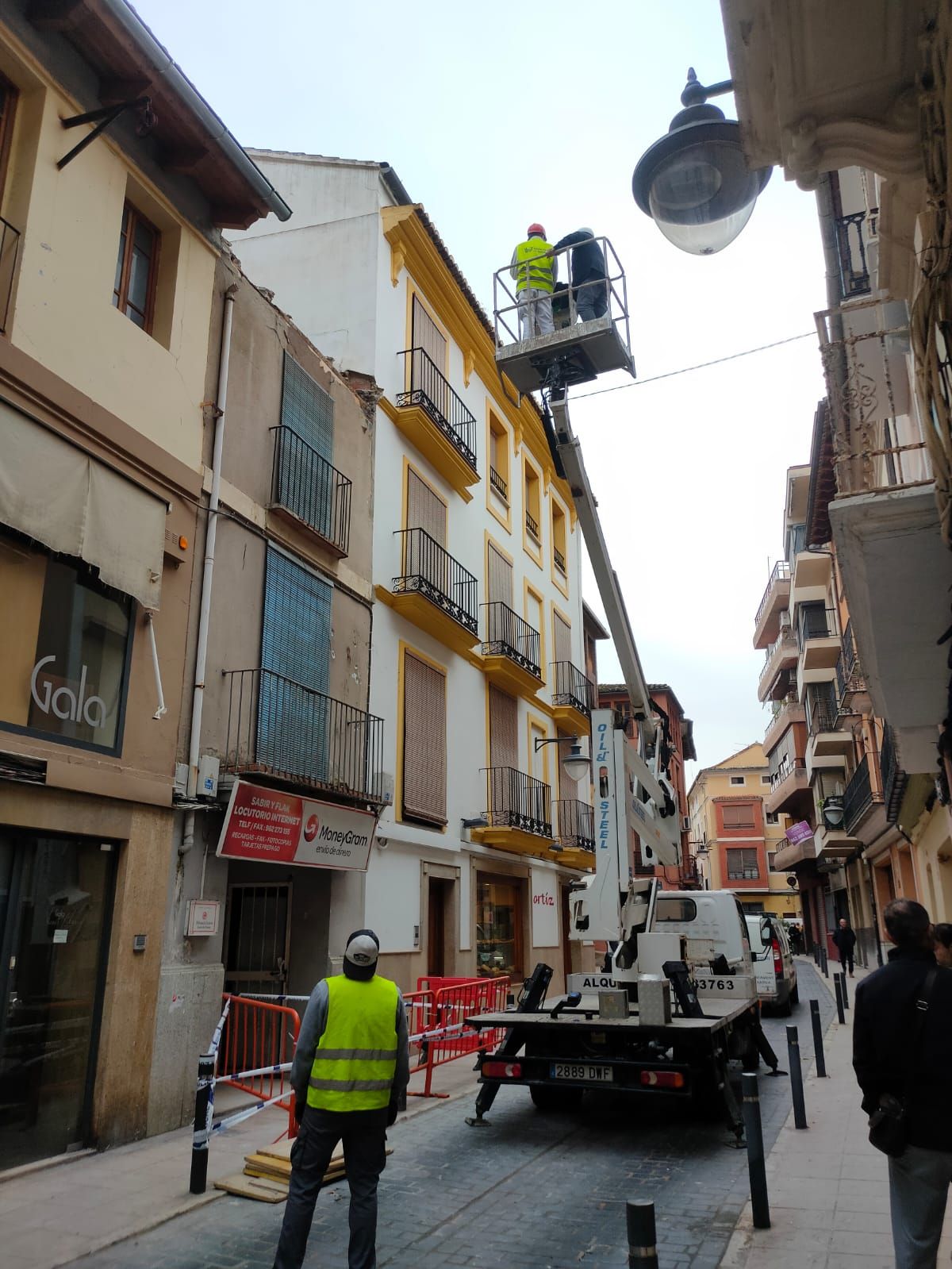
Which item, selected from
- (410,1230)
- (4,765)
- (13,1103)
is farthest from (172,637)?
(410,1230)

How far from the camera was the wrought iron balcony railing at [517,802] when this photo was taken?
18.3 metres

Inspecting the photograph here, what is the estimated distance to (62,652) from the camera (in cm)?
830

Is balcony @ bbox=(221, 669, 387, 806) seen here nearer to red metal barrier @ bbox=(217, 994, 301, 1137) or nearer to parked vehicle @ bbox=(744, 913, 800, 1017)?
red metal barrier @ bbox=(217, 994, 301, 1137)

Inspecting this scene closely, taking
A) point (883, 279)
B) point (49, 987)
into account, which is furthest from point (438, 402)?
point (49, 987)

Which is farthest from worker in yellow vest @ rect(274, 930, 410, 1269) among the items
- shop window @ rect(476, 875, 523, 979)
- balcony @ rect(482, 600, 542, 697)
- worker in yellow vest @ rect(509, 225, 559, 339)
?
balcony @ rect(482, 600, 542, 697)

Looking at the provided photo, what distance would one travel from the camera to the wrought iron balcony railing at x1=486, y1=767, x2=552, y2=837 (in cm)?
1827

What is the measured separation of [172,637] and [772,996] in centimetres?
1234

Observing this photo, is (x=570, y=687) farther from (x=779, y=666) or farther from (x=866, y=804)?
(x=779, y=666)

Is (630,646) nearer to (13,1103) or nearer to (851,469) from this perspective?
(851,469)

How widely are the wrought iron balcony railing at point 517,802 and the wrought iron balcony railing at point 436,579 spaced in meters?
3.05

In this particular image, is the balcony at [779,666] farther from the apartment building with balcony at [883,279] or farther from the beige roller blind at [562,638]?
the apartment building with balcony at [883,279]

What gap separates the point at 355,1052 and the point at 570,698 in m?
18.6

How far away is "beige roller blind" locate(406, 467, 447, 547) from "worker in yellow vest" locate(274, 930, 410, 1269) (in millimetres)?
11115

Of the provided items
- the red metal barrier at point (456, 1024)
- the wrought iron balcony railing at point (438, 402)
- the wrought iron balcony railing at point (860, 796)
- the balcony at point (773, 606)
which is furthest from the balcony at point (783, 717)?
the red metal barrier at point (456, 1024)
